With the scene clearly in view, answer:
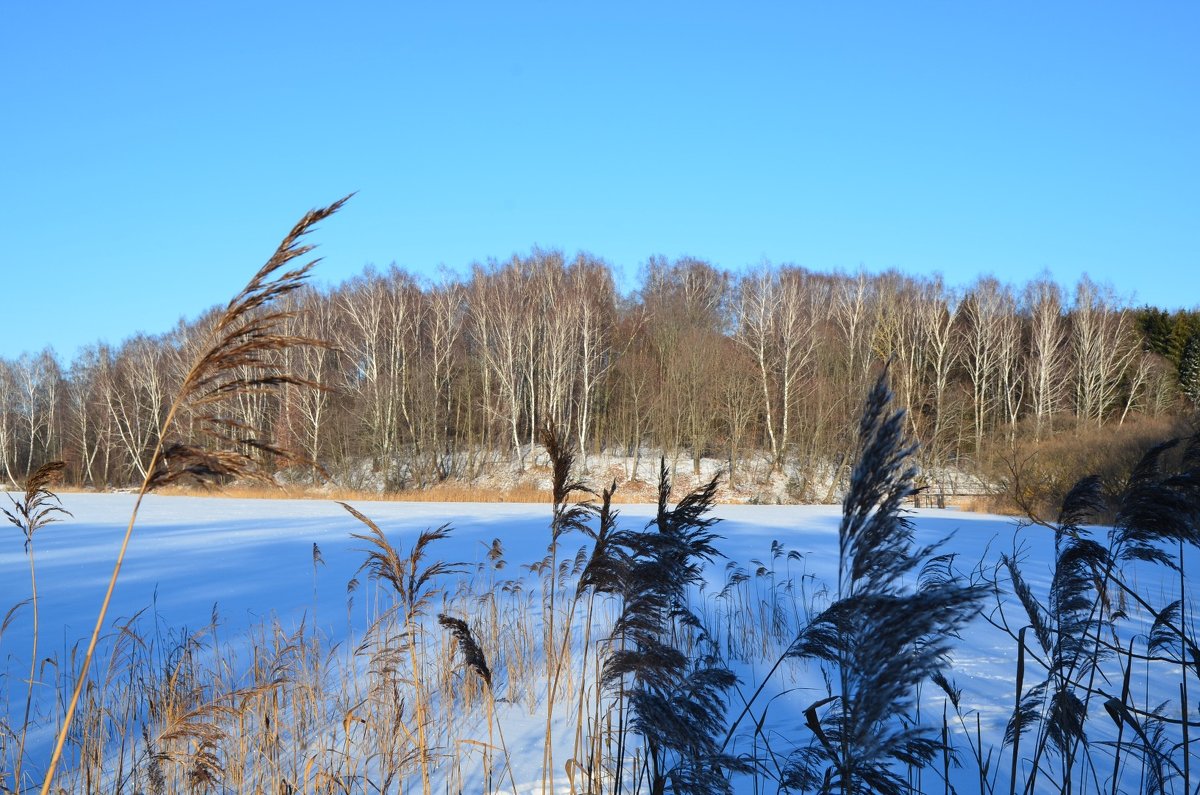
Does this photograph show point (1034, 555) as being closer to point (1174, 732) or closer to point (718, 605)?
point (718, 605)

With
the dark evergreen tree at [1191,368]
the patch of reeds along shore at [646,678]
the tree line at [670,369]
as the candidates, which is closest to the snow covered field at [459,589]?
the patch of reeds along shore at [646,678]

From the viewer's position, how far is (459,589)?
26.1 feet

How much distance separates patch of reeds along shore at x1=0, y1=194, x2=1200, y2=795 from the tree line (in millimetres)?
29252

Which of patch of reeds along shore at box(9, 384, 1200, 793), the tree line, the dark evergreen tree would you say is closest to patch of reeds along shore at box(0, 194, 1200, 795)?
patch of reeds along shore at box(9, 384, 1200, 793)

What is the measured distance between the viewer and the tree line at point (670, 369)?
37938 mm

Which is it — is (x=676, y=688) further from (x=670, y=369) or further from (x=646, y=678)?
(x=670, y=369)

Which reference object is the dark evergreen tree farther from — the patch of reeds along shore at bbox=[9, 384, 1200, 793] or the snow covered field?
the patch of reeds along shore at bbox=[9, 384, 1200, 793]

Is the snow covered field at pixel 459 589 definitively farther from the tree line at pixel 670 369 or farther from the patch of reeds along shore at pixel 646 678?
the tree line at pixel 670 369

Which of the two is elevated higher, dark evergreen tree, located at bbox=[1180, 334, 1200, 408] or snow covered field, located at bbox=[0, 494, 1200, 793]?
dark evergreen tree, located at bbox=[1180, 334, 1200, 408]

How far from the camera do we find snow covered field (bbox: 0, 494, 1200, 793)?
5.23m

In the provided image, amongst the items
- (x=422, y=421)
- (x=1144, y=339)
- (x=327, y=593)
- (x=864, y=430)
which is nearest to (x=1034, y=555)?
(x=327, y=593)

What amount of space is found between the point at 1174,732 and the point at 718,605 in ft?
14.8

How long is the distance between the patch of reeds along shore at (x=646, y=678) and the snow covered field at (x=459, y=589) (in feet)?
0.25

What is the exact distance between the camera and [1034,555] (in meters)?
13.4
